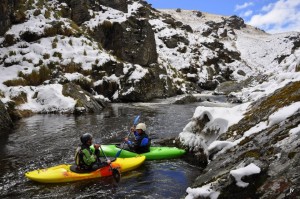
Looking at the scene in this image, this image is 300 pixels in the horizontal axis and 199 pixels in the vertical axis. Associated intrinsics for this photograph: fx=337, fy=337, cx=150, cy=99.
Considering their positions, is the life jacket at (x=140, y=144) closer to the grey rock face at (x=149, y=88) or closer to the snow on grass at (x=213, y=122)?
the snow on grass at (x=213, y=122)

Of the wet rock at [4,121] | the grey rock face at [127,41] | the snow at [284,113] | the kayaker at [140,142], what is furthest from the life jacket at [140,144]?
the grey rock face at [127,41]

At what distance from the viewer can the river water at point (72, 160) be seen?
934 centimetres

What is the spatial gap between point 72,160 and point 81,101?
1295 centimetres

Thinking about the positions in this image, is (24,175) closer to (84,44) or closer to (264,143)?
(264,143)

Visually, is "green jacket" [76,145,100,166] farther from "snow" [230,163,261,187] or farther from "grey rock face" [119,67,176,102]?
"grey rock face" [119,67,176,102]

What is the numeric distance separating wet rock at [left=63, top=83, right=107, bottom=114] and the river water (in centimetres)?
164

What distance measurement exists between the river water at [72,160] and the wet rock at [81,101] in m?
1.64

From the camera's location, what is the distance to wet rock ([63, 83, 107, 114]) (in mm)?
24375

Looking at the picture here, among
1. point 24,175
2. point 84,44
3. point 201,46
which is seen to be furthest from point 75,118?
point 201,46

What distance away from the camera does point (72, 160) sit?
1246cm

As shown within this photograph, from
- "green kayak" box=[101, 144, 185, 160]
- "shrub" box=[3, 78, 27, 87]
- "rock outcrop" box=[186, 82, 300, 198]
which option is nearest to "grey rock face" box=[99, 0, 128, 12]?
"shrub" box=[3, 78, 27, 87]

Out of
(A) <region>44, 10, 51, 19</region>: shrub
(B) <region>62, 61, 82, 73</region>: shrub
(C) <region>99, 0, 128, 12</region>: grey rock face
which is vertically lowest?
(B) <region>62, 61, 82, 73</region>: shrub

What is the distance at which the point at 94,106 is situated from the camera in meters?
25.4

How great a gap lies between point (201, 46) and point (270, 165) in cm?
5679
